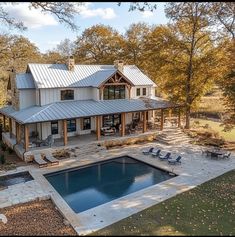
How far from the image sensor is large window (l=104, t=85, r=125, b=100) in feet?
90.6

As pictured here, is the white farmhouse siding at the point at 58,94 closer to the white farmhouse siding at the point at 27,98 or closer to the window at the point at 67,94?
the window at the point at 67,94

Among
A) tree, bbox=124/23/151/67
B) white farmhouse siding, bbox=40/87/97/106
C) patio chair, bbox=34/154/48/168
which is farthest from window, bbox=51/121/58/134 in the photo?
tree, bbox=124/23/151/67

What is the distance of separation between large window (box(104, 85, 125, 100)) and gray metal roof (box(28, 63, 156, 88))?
1.38m

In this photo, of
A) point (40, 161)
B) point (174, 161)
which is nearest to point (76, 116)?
point (40, 161)

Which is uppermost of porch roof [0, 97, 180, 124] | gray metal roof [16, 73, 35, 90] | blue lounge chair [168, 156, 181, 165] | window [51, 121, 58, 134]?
gray metal roof [16, 73, 35, 90]

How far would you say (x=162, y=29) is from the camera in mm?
31547

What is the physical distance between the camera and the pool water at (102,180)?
1520cm

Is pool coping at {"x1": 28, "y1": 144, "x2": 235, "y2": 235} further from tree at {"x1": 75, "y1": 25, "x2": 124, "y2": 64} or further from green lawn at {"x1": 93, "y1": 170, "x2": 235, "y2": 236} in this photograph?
tree at {"x1": 75, "y1": 25, "x2": 124, "y2": 64}

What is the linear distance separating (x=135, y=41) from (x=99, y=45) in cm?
694

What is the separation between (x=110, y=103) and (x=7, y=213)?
52.7 ft

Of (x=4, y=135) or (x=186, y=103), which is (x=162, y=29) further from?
(x=4, y=135)

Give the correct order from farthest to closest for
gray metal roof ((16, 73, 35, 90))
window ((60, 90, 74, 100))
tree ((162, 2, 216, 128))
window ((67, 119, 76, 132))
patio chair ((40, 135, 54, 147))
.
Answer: tree ((162, 2, 216, 128)), window ((67, 119, 76, 132)), window ((60, 90, 74, 100)), gray metal roof ((16, 73, 35, 90)), patio chair ((40, 135, 54, 147))

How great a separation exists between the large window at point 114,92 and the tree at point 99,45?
1645 centimetres

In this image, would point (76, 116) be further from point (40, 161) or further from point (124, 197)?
point (124, 197)
